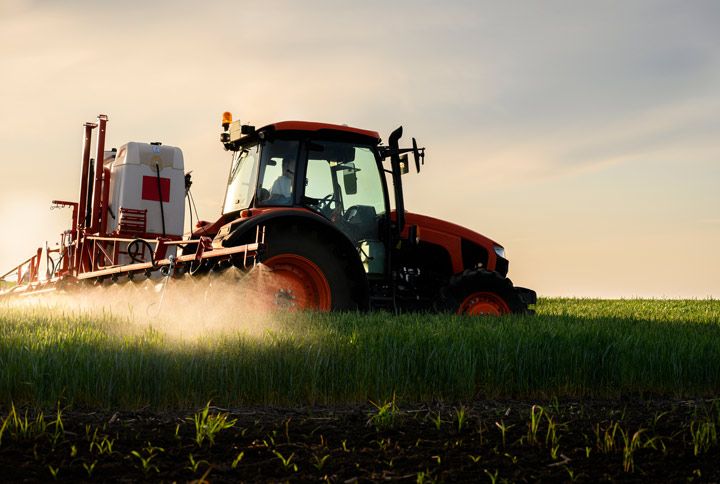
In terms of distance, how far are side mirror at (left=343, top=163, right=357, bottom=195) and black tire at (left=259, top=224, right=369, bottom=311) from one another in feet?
3.40

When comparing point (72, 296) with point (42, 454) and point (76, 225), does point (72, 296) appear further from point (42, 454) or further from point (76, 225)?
point (42, 454)

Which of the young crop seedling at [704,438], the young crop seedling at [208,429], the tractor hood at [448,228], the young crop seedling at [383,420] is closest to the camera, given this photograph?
the young crop seedling at [208,429]

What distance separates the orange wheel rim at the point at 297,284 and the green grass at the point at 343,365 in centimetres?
76

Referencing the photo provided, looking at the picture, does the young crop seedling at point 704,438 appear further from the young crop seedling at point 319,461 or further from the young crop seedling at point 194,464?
the young crop seedling at point 194,464

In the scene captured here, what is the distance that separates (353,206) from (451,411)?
4534 millimetres

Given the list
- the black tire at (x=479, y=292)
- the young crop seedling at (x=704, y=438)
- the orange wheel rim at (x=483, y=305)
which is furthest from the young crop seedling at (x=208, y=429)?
the orange wheel rim at (x=483, y=305)

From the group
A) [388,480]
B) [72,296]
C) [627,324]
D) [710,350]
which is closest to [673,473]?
[388,480]

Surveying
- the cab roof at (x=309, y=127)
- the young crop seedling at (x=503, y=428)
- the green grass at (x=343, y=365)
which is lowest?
the young crop seedling at (x=503, y=428)

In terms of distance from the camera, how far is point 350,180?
9789mm

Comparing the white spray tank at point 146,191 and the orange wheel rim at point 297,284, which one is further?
the white spray tank at point 146,191

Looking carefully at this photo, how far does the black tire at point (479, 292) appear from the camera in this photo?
33.6ft

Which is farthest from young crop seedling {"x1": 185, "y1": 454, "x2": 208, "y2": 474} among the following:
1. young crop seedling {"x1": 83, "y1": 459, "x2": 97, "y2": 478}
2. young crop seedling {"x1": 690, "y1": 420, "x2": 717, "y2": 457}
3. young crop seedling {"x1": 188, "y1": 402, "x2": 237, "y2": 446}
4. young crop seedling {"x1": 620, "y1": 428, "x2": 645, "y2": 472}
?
young crop seedling {"x1": 690, "y1": 420, "x2": 717, "y2": 457}

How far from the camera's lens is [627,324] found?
32.1ft

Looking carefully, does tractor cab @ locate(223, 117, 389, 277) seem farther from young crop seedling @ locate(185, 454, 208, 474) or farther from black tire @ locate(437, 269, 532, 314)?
young crop seedling @ locate(185, 454, 208, 474)
